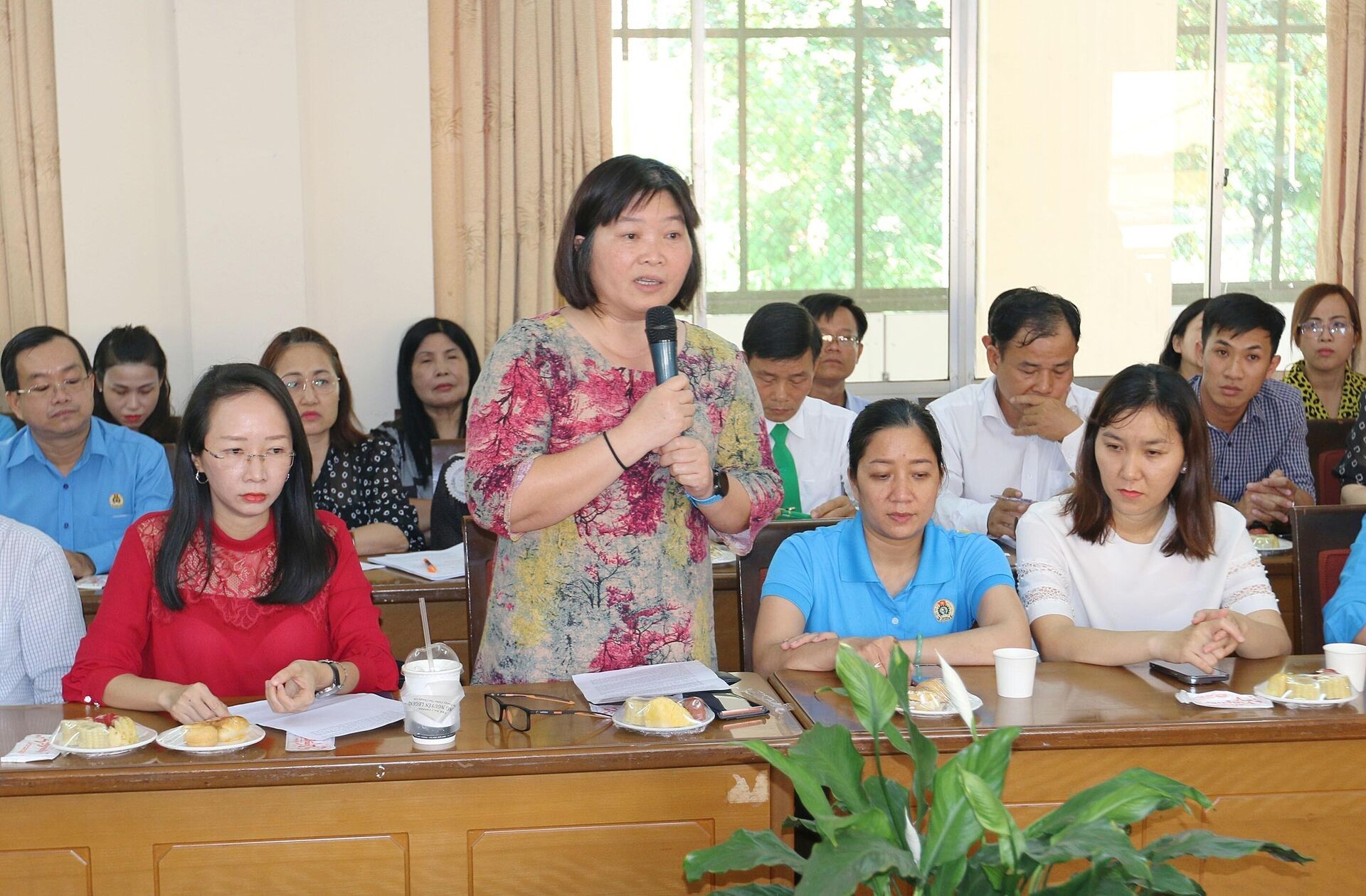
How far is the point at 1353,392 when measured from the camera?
16.3 feet

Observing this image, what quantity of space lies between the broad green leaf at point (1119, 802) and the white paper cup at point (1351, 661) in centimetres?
115

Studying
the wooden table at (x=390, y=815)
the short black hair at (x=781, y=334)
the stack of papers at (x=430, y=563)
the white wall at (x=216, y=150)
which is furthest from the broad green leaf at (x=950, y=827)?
the white wall at (x=216, y=150)

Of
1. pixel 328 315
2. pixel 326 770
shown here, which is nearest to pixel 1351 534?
pixel 326 770

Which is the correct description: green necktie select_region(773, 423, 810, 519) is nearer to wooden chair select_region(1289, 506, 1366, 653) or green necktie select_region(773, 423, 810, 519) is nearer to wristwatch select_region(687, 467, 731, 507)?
wooden chair select_region(1289, 506, 1366, 653)

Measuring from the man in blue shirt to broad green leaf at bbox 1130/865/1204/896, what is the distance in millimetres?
3204

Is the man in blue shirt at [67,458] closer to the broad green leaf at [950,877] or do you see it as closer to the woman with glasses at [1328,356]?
the broad green leaf at [950,877]

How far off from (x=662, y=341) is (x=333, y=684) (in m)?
0.73

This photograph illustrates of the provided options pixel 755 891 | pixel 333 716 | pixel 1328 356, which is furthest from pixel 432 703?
pixel 1328 356

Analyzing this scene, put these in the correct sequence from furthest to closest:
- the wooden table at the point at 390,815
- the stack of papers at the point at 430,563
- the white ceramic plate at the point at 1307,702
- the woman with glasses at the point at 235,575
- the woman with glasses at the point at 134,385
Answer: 1. the woman with glasses at the point at 134,385
2. the stack of papers at the point at 430,563
3. the woman with glasses at the point at 235,575
4. the white ceramic plate at the point at 1307,702
5. the wooden table at the point at 390,815

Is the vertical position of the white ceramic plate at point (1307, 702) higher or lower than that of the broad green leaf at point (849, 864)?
lower

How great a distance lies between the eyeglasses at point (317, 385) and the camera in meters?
3.69

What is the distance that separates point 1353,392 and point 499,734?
441 cm

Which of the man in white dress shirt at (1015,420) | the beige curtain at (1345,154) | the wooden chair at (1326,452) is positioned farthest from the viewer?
the beige curtain at (1345,154)

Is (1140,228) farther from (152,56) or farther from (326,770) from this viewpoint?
(326,770)
